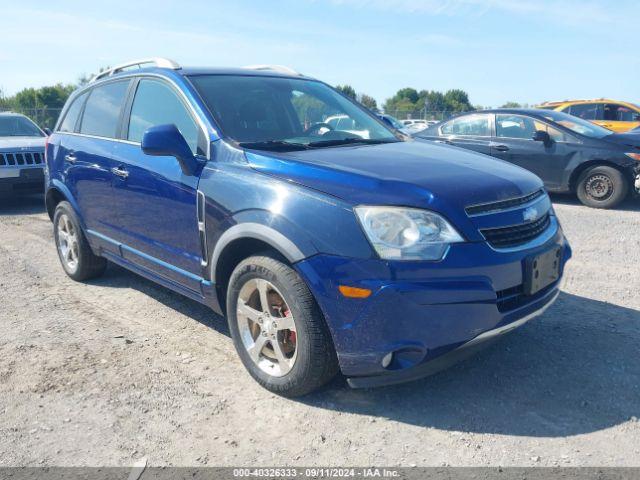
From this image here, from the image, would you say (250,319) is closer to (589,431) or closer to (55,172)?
(589,431)

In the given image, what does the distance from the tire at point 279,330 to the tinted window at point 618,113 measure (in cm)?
1472

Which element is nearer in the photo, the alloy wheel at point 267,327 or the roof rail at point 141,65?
the alloy wheel at point 267,327

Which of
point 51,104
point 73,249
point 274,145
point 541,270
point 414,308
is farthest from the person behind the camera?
point 51,104

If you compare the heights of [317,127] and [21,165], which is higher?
[317,127]

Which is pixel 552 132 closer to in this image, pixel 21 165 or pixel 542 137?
pixel 542 137

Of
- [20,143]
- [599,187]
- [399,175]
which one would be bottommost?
[599,187]

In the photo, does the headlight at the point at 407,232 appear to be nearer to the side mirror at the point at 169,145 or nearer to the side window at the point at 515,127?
the side mirror at the point at 169,145

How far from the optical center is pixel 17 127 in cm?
1038

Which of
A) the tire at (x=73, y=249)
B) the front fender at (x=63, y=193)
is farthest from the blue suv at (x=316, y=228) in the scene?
the tire at (x=73, y=249)

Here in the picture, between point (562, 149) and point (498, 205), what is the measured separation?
6.51 metres

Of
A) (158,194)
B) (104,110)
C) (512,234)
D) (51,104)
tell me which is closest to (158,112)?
(158,194)

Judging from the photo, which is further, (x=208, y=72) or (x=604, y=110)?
(x=604, y=110)

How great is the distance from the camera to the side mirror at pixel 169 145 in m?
3.26

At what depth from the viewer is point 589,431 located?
2.73m
